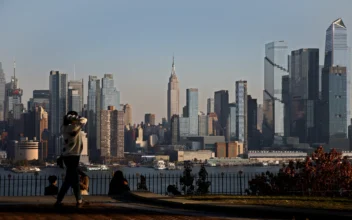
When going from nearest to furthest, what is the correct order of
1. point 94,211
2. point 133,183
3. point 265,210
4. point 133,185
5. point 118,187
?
point 94,211
point 265,210
point 118,187
point 133,183
point 133,185

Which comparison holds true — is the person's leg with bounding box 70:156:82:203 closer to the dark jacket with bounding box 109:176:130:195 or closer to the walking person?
the walking person

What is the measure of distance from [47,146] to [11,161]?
2307 centimetres

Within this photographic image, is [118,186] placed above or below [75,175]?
below

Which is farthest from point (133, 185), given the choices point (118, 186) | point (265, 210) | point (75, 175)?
point (265, 210)

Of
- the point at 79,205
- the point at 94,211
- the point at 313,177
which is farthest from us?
the point at 313,177

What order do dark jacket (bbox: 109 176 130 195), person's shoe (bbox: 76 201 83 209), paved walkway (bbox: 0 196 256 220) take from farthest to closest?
1. dark jacket (bbox: 109 176 130 195)
2. person's shoe (bbox: 76 201 83 209)
3. paved walkway (bbox: 0 196 256 220)

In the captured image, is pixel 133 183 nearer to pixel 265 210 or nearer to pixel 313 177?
pixel 313 177

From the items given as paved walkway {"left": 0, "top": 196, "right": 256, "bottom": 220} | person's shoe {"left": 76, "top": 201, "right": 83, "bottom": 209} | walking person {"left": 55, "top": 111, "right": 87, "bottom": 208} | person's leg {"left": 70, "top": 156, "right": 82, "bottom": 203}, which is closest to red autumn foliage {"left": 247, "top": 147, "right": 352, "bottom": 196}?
paved walkway {"left": 0, "top": 196, "right": 256, "bottom": 220}

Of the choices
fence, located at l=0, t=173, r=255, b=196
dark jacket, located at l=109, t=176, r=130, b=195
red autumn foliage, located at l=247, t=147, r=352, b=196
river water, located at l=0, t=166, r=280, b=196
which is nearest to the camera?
dark jacket, located at l=109, t=176, r=130, b=195

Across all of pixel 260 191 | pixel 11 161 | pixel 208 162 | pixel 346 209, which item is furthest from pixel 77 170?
pixel 208 162

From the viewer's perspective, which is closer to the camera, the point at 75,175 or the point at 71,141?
the point at 71,141

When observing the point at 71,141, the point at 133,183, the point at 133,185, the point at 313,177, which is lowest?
the point at 133,185

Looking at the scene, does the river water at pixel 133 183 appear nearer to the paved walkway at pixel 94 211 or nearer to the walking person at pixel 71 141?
the paved walkway at pixel 94 211

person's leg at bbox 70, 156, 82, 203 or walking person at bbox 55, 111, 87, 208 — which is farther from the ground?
walking person at bbox 55, 111, 87, 208
